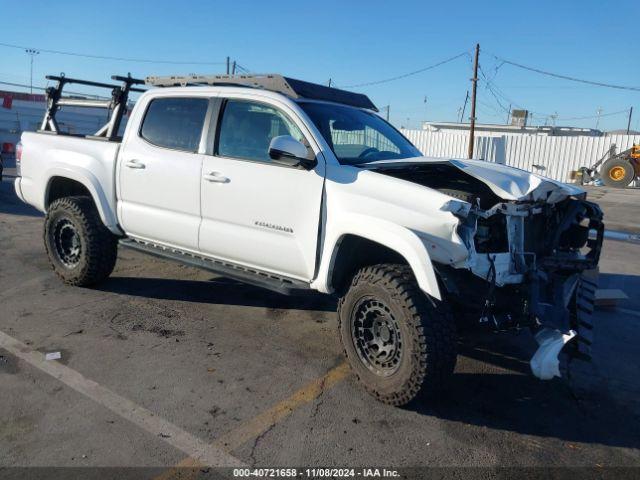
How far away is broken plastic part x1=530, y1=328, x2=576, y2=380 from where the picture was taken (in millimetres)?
3258

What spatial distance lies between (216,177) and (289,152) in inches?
37.1

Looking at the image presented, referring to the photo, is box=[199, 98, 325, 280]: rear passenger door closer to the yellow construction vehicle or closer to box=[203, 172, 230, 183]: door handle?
box=[203, 172, 230, 183]: door handle

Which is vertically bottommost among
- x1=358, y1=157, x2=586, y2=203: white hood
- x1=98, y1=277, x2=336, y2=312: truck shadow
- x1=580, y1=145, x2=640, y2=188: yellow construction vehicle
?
x1=98, y1=277, x2=336, y2=312: truck shadow

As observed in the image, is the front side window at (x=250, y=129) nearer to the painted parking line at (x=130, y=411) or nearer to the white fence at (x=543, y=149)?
the painted parking line at (x=130, y=411)

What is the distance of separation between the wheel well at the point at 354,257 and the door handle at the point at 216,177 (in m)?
1.16

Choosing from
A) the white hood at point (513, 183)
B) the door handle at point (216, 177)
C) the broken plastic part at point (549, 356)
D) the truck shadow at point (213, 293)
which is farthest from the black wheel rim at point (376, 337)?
the truck shadow at point (213, 293)

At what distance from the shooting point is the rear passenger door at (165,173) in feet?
15.5

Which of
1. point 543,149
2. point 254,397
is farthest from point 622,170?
point 254,397

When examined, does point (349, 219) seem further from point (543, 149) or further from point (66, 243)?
point (543, 149)

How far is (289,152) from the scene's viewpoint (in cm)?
378

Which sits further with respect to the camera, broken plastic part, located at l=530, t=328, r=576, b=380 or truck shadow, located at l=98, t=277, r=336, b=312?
truck shadow, located at l=98, t=277, r=336, b=312

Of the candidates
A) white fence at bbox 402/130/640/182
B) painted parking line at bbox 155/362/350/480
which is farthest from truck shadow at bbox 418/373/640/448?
white fence at bbox 402/130/640/182

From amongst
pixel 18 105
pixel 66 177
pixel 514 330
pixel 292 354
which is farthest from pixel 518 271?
pixel 18 105

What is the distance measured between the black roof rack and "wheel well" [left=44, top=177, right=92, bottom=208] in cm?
140
